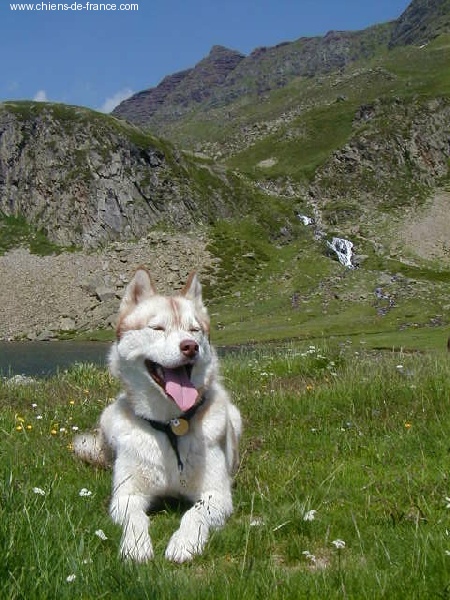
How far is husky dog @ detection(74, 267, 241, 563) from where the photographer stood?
21.4ft

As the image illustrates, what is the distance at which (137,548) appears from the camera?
16.4 feet

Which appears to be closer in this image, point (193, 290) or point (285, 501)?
point (285, 501)

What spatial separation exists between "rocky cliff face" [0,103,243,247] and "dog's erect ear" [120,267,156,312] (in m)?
93.7

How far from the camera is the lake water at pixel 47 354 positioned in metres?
46.1

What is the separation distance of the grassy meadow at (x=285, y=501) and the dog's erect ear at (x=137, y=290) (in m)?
2.04

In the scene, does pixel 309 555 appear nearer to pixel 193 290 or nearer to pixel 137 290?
pixel 137 290

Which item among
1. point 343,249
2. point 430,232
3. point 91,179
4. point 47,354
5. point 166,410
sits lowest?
point 47,354

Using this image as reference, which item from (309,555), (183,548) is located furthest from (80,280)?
(309,555)

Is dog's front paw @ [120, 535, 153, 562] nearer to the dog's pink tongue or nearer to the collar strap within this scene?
the collar strap

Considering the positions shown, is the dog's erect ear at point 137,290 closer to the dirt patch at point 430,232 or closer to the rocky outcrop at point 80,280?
the rocky outcrop at point 80,280

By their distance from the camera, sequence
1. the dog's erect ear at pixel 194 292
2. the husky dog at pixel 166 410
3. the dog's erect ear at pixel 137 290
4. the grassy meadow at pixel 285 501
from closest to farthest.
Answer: the grassy meadow at pixel 285 501, the husky dog at pixel 166 410, the dog's erect ear at pixel 137 290, the dog's erect ear at pixel 194 292

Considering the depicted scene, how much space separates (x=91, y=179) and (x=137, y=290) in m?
102

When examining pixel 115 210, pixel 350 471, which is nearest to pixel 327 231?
pixel 115 210

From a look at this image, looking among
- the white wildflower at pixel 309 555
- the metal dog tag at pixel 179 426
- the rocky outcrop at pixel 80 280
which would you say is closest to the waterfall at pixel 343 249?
the rocky outcrop at pixel 80 280
